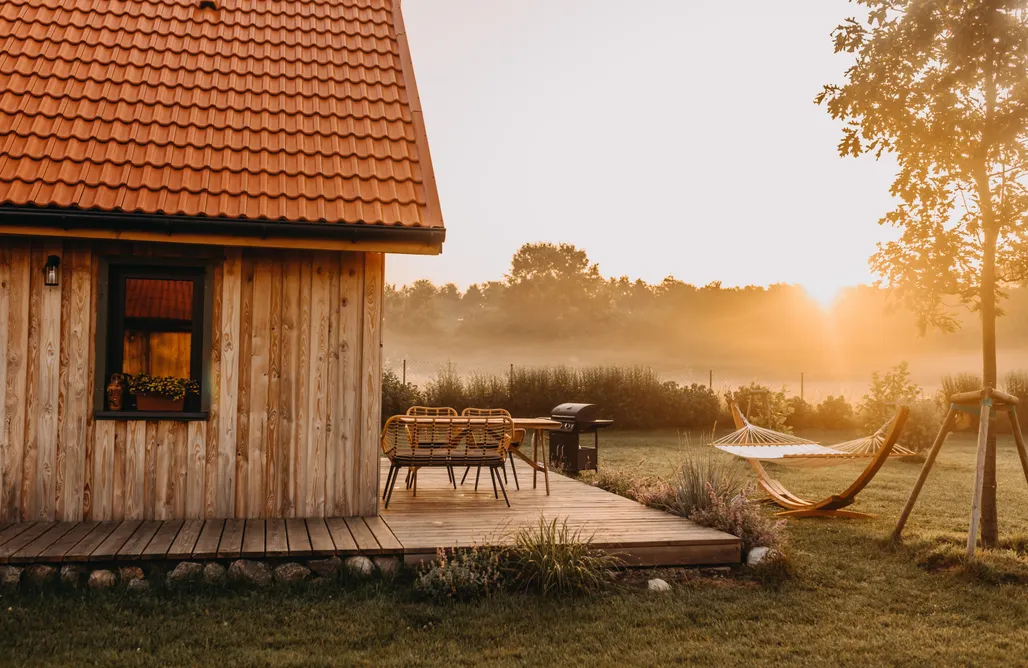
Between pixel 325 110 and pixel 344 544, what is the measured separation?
3.77 metres

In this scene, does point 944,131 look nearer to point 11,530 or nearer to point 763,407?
point 11,530

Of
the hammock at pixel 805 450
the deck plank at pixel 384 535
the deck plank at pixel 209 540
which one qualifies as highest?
the hammock at pixel 805 450

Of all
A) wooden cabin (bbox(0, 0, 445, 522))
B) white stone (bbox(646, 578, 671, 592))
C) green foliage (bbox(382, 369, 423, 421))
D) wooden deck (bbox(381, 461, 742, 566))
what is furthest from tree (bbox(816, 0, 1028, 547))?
green foliage (bbox(382, 369, 423, 421))

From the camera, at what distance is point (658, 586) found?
5402 mm

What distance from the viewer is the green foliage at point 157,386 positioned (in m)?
6.16

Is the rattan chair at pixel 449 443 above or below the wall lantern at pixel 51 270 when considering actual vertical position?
below

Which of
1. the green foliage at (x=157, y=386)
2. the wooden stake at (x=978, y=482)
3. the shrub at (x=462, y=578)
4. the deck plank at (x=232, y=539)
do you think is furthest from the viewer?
the green foliage at (x=157, y=386)

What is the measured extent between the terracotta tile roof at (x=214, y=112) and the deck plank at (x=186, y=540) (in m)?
2.23

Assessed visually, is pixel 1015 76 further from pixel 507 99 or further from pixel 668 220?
pixel 668 220

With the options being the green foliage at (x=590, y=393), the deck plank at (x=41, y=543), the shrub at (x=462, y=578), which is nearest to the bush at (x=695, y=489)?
the shrub at (x=462, y=578)

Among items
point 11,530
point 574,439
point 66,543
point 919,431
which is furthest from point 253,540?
point 919,431

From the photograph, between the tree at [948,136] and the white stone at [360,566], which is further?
the tree at [948,136]

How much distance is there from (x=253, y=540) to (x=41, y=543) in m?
1.31

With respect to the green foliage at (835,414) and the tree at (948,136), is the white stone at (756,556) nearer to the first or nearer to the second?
the tree at (948,136)
